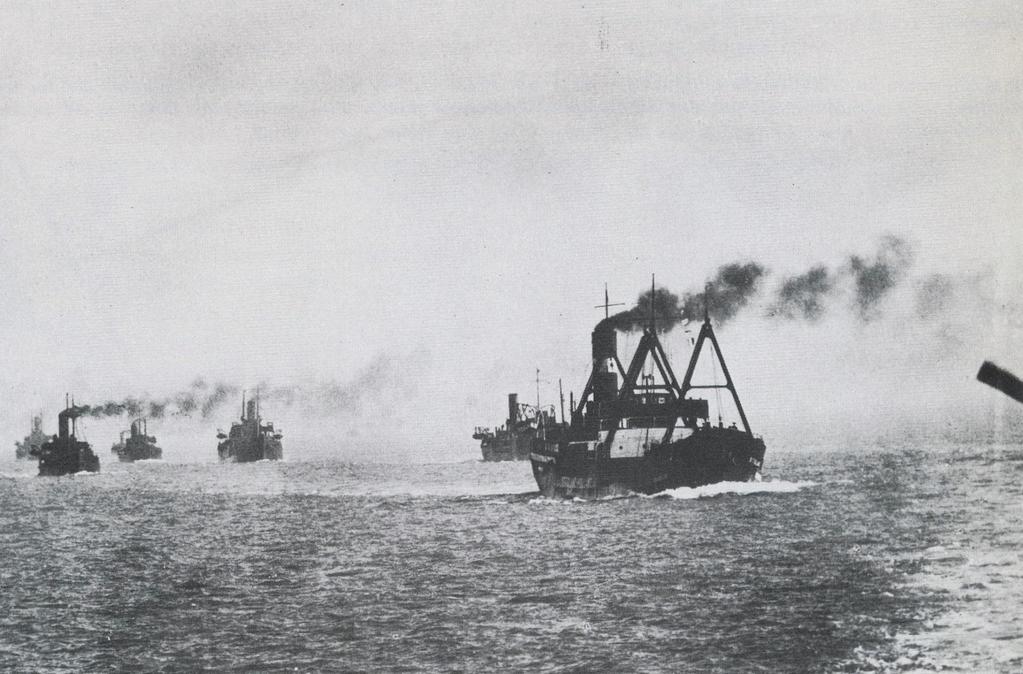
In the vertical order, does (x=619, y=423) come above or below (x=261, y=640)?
above

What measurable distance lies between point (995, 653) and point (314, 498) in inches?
2292

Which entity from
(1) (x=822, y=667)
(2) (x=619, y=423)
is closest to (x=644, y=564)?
(1) (x=822, y=667)

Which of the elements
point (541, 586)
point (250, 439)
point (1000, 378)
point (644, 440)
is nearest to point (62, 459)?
point (250, 439)

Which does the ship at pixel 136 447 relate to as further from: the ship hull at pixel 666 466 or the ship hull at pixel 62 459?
the ship hull at pixel 666 466

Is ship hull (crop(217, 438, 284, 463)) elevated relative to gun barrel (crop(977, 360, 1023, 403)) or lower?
lower

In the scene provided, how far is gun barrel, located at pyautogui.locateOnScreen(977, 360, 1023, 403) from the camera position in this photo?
265 inches

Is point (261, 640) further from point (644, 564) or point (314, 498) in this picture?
point (314, 498)

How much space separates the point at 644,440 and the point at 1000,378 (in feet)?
171

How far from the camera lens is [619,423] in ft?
191

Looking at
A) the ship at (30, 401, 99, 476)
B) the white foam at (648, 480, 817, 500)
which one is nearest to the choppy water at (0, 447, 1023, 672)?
the white foam at (648, 480, 817, 500)

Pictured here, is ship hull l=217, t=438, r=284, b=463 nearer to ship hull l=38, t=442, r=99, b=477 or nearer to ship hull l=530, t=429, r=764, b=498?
ship hull l=38, t=442, r=99, b=477

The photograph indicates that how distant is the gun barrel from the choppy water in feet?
45.8

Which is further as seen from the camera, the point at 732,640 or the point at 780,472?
the point at 780,472

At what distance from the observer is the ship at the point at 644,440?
2213 inches
